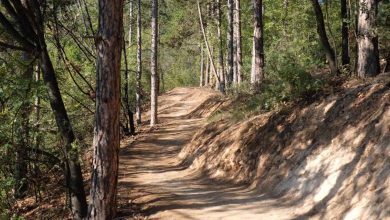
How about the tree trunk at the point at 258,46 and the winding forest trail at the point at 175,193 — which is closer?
the winding forest trail at the point at 175,193

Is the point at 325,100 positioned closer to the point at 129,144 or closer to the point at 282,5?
the point at 129,144

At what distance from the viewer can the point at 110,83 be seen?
7.37 meters

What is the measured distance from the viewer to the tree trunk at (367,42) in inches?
392

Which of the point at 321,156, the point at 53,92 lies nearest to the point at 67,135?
the point at 53,92

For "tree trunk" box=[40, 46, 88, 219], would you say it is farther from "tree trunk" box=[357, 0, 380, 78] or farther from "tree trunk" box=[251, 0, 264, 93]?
"tree trunk" box=[251, 0, 264, 93]

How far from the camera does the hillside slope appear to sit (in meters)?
6.59

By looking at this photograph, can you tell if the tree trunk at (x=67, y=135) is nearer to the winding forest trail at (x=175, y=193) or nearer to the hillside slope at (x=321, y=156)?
the winding forest trail at (x=175, y=193)

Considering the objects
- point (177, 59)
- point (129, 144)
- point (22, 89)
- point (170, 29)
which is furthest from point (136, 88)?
point (177, 59)

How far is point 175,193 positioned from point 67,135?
274 cm

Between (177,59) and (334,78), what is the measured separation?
4478 cm

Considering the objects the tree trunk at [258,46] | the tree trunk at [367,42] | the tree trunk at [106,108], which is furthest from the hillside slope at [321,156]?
the tree trunk at [258,46]

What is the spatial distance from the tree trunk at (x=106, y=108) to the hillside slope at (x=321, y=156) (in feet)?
10.4

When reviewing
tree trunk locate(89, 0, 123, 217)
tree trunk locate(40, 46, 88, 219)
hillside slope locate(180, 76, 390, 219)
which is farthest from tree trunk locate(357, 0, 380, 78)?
tree trunk locate(40, 46, 88, 219)

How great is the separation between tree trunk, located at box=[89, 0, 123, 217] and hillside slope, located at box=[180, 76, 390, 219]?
125 inches
